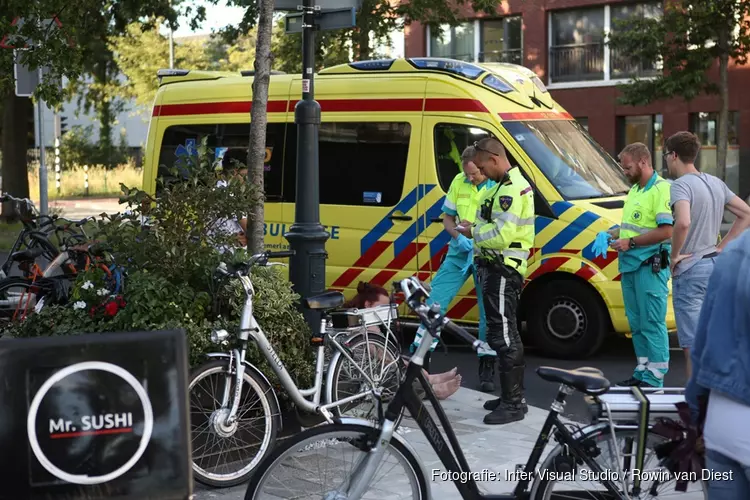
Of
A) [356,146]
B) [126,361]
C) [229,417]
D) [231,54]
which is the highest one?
[231,54]

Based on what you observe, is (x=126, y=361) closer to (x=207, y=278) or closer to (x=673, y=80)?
(x=207, y=278)

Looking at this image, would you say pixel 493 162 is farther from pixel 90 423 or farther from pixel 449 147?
pixel 90 423

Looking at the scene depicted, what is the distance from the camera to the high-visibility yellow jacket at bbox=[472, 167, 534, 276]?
709 centimetres

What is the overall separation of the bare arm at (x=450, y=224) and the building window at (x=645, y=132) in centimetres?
2099

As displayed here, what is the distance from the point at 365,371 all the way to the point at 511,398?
3.94 ft

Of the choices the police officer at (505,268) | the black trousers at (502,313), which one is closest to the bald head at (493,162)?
the police officer at (505,268)

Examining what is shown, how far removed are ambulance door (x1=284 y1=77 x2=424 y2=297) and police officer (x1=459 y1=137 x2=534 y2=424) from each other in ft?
8.45

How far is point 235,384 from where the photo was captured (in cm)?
542

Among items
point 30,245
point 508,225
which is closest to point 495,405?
point 508,225

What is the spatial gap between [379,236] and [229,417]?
4.66 m

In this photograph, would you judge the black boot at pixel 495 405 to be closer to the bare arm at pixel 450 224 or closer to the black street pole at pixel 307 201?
the black street pole at pixel 307 201

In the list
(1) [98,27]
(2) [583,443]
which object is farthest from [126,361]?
(1) [98,27]

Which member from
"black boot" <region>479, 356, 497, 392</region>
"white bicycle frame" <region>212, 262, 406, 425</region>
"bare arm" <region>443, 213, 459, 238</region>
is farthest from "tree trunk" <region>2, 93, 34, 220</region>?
"white bicycle frame" <region>212, 262, 406, 425</region>

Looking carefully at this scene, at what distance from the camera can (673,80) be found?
2381 cm
